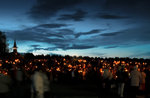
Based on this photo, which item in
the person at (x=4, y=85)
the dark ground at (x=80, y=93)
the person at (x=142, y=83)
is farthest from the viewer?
the person at (x=142, y=83)

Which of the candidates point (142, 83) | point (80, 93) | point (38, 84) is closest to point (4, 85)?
point (38, 84)

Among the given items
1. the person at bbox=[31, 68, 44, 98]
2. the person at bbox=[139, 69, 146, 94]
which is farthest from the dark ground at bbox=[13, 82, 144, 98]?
the person at bbox=[31, 68, 44, 98]

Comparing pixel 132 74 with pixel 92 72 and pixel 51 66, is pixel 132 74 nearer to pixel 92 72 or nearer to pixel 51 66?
pixel 92 72

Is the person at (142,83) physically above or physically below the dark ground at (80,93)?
above

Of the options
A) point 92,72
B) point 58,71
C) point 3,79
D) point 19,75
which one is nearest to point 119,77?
point 19,75

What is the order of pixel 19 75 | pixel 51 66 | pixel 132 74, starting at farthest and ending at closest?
pixel 51 66, pixel 19 75, pixel 132 74

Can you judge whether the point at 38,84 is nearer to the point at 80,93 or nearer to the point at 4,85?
the point at 4,85

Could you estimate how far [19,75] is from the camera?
15695 mm

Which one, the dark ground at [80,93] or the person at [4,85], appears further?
the dark ground at [80,93]

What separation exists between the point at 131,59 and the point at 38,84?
2066cm

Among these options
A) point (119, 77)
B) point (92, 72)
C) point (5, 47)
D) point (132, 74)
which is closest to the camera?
point (132, 74)

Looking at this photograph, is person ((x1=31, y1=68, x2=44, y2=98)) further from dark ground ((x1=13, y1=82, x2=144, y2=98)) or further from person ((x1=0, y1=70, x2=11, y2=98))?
dark ground ((x1=13, y1=82, x2=144, y2=98))

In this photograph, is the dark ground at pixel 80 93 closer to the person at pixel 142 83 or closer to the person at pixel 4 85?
the person at pixel 142 83

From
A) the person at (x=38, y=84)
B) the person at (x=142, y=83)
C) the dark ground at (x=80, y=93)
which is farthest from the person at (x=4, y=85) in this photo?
the person at (x=142, y=83)
